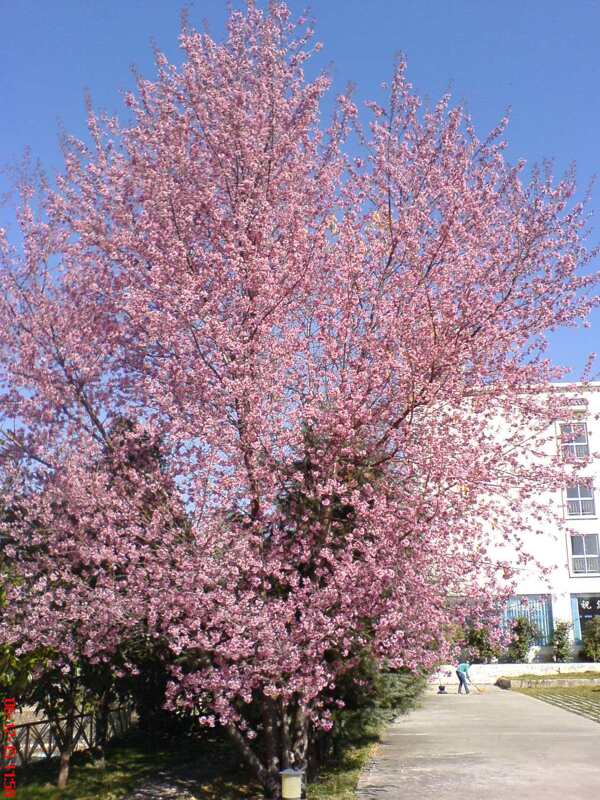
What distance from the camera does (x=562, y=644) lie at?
97.6 ft

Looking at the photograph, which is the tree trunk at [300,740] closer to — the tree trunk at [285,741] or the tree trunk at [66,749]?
the tree trunk at [285,741]

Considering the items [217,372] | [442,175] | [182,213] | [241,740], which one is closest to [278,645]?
[241,740]

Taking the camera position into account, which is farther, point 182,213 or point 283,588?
point 182,213

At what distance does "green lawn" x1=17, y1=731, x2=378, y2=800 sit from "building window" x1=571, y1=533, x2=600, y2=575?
20803mm

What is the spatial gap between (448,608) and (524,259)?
3.91m

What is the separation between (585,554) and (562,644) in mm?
4071

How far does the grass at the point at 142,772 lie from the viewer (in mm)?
9586

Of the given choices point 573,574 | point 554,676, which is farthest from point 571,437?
point 573,574

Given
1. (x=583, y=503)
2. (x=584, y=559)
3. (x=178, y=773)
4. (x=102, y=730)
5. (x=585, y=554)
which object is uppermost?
(x=583, y=503)

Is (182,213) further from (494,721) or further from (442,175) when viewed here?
(494,721)

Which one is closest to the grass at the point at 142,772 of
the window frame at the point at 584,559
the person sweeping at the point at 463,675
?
the person sweeping at the point at 463,675

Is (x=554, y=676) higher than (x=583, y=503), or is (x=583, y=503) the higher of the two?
(x=583, y=503)

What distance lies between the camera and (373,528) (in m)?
7.64

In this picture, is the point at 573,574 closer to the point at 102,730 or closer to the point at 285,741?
the point at 102,730
